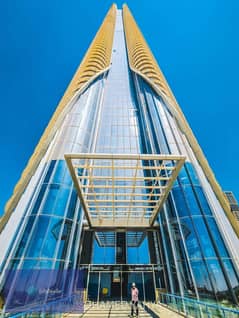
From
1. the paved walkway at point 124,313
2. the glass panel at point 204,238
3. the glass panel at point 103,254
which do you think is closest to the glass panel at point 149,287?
the glass panel at point 103,254

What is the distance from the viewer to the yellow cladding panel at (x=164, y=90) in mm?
14817

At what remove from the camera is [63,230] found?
1273 cm

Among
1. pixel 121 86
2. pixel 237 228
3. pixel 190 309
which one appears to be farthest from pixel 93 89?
pixel 190 309

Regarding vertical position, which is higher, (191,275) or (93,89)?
(93,89)

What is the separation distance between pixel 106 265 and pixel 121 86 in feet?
92.4

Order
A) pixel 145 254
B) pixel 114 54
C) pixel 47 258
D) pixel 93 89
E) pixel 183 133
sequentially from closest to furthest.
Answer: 1. pixel 47 258
2. pixel 145 254
3. pixel 183 133
4. pixel 93 89
5. pixel 114 54

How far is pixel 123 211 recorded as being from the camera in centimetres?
1262

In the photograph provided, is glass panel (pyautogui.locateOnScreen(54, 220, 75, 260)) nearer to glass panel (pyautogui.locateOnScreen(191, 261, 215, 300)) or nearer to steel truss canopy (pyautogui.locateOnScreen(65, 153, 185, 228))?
steel truss canopy (pyautogui.locateOnScreen(65, 153, 185, 228))

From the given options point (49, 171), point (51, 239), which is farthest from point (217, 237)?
point (49, 171)

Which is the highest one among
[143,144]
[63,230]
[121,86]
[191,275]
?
[121,86]

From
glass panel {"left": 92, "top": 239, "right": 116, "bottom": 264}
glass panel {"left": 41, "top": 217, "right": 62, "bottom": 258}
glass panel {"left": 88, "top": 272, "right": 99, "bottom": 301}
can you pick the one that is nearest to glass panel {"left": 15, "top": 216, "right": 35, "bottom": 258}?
glass panel {"left": 41, "top": 217, "right": 62, "bottom": 258}

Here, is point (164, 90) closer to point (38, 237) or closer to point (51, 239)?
point (51, 239)

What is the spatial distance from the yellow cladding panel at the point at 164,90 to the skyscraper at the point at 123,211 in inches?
5.5

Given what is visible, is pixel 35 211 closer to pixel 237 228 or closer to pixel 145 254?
pixel 145 254
